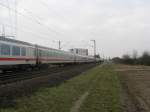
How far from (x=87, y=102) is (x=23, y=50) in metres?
17.0

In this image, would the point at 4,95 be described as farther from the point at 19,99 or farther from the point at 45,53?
the point at 45,53

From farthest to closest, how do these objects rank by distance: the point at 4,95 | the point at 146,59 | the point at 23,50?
the point at 146,59 → the point at 23,50 → the point at 4,95

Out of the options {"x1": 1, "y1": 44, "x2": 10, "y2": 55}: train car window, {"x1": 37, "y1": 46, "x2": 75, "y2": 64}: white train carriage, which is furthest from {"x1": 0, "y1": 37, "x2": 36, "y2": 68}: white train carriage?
{"x1": 37, "y1": 46, "x2": 75, "y2": 64}: white train carriage

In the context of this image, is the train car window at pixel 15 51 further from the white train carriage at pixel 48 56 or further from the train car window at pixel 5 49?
the white train carriage at pixel 48 56

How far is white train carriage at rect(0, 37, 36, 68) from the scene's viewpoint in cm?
2088

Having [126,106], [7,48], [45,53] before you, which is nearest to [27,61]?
[7,48]

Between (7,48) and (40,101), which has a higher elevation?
(7,48)

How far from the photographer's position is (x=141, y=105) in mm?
10500

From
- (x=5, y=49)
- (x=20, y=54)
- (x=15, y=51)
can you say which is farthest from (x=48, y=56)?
(x=5, y=49)

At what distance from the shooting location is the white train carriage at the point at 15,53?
68.5ft

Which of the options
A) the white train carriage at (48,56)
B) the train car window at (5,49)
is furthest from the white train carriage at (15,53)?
the white train carriage at (48,56)

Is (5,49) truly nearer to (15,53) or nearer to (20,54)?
(15,53)

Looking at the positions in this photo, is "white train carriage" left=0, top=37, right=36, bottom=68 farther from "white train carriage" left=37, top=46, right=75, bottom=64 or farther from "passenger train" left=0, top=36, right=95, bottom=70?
"white train carriage" left=37, top=46, right=75, bottom=64

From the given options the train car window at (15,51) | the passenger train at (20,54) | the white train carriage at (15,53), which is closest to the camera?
the white train carriage at (15,53)
